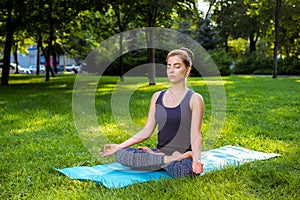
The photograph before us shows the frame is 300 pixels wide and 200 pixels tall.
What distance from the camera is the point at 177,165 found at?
3.34 meters

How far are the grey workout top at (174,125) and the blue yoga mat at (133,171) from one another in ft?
0.96

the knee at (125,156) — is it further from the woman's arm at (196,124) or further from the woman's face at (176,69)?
the woman's face at (176,69)

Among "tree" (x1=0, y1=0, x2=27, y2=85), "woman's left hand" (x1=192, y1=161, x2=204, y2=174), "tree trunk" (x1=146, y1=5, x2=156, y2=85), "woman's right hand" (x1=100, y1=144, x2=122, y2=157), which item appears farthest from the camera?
"tree trunk" (x1=146, y1=5, x2=156, y2=85)

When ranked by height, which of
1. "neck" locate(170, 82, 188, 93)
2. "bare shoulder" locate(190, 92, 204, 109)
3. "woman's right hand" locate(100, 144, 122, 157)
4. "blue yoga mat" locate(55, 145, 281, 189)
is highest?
"neck" locate(170, 82, 188, 93)

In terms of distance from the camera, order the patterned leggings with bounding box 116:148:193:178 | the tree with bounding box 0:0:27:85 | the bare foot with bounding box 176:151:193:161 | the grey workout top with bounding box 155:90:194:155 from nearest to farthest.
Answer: the patterned leggings with bounding box 116:148:193:178 → the bare foot with bounding box 176:151:193:161 → the grey workout top with bounding box 155:90:194:155 → the tree with bounding box 0:0:27:85

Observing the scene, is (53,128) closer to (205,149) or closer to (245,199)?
(205,149)

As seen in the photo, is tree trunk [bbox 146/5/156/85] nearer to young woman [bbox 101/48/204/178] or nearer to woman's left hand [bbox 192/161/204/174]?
young woman [bbox 101/48/204/178]

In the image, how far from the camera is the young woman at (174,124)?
344 cm

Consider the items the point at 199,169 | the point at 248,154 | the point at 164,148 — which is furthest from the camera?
the point at 248,154


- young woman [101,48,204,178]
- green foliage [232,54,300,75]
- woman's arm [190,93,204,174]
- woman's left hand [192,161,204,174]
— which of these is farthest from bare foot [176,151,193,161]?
green foliage [232,54,300,75]

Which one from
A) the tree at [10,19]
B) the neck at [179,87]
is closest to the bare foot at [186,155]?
the neck at [179,87]

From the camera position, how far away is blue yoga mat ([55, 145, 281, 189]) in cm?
330

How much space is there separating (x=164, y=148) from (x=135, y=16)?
43.0 feet

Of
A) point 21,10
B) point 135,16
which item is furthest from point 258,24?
point 21,10
